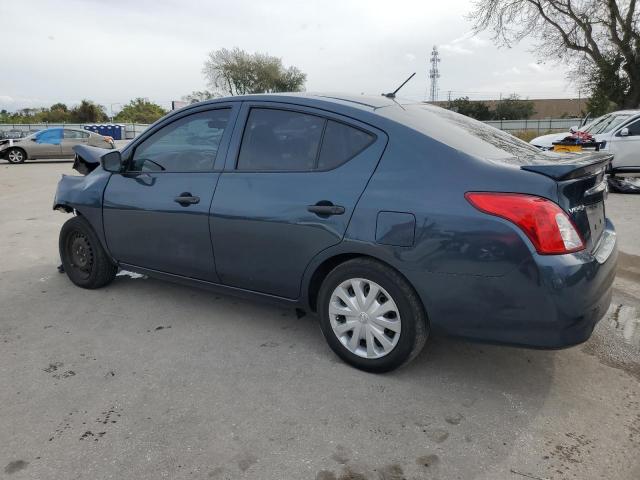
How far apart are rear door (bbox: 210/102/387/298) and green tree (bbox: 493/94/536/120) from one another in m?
52.2

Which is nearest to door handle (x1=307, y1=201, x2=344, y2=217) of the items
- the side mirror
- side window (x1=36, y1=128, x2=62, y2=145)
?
the side mirror

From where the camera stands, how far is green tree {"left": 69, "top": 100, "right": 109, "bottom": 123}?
205 feet

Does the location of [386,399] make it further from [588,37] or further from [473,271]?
[588,37]

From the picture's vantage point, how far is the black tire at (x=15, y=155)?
1914 cm

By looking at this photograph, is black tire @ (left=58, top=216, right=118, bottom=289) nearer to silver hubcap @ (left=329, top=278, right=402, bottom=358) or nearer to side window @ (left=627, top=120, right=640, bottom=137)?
silver hubcap @ (left=329, top=278, right=402, bottom=358)

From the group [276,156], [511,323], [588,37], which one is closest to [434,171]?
[511,323]

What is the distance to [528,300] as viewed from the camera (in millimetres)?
2416

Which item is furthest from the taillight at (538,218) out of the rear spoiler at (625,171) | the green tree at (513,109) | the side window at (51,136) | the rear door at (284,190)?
the green tree at (513,109)

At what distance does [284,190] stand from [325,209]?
1.10 feet

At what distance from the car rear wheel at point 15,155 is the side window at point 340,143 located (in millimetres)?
20086

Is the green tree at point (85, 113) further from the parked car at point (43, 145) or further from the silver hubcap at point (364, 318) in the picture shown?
the silver hubcap at point (364, 318)

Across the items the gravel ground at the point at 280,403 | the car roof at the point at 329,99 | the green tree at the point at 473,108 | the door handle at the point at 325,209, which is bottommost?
the gravel ground at the point at 280,403

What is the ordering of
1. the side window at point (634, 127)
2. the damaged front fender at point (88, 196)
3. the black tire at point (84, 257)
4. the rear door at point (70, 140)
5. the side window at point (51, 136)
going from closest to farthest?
the damaged front fender at point (88, 196)
the black tire at point (84, 257)
the side window at point (634, 127)
the side window at point (51, 136)
the rear door at point (70, 140)

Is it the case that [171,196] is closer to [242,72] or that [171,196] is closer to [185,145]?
[185,145]
